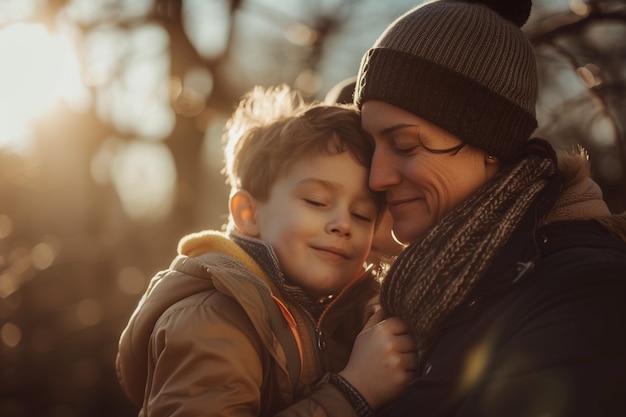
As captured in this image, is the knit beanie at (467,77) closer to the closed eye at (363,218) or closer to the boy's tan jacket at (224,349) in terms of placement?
the closed eye at (363,218)

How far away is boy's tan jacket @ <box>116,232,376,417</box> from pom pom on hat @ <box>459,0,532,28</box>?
49.3 inches

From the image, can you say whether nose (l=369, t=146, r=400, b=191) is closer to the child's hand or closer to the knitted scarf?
the knitted scarf

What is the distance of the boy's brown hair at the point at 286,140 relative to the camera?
2.89 metres

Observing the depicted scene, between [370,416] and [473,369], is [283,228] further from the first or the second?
[473,369]

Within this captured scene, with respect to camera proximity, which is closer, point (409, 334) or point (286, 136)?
point (409, 334)

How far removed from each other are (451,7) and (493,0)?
0.20 meters

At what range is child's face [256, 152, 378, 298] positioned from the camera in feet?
9.27

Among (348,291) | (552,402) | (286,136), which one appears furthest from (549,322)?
(286,136)

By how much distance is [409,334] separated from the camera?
2.44m

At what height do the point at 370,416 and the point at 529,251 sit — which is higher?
the point at 529,251

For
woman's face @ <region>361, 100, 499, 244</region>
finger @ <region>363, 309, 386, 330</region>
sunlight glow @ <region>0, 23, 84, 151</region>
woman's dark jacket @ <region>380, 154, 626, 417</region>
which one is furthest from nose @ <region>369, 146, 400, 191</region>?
sunlight glow @ <region>0, 23, 84, 151</region>

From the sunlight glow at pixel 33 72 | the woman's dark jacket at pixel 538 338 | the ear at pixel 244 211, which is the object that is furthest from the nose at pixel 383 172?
the sunlight glow at pixel 33 72

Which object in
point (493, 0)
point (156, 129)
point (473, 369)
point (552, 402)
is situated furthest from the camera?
point (156, 129)

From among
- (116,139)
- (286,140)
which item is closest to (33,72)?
(116,139)
